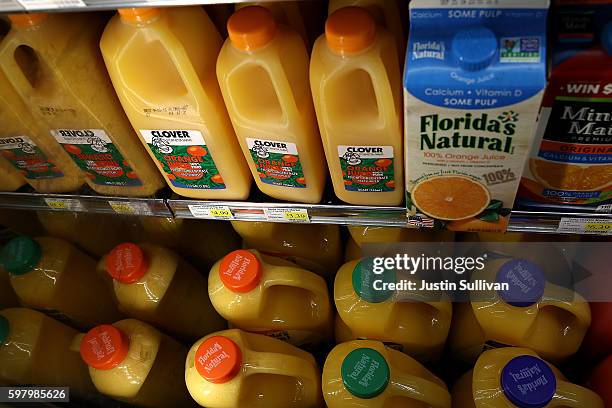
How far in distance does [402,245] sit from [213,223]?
2.04ft

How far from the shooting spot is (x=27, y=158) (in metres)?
1.24

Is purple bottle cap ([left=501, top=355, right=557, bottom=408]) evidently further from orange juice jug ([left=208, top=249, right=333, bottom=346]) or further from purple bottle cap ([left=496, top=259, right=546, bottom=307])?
orange juice jug ([left=208, top=249, right=333, bottom=346])

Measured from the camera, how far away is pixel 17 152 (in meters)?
1.22

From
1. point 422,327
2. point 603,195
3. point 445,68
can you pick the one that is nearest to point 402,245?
point 422,327

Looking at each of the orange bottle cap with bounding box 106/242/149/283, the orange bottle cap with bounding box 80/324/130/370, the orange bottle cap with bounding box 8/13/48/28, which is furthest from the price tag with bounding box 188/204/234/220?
the orange bottle cap with bounding box 8/13/48/28

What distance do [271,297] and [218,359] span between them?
0.25 m

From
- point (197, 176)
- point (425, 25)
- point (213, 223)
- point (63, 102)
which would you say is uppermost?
point (425, 25)

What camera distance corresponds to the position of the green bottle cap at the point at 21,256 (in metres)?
1.46

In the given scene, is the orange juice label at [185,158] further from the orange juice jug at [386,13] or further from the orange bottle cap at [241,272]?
the orange juice jug at [386,13]

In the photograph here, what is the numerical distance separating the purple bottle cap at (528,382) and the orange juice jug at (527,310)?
0.38 feet

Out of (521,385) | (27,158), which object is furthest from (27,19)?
(521,385)

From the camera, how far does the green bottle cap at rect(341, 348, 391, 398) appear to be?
109cm

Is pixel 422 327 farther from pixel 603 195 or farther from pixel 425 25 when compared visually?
pixel 425 25

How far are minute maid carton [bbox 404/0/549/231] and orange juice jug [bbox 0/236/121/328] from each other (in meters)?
1.10
